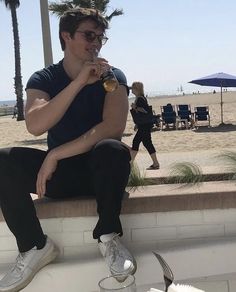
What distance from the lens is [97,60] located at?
2707mm

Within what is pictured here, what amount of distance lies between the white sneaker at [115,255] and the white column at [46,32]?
466 centimetres

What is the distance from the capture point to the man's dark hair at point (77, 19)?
2.82 metres

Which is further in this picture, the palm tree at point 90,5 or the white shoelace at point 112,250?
the palm tree at point 90,5

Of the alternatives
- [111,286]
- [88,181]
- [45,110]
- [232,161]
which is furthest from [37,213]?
[232,161]

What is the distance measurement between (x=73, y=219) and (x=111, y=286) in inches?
48.2

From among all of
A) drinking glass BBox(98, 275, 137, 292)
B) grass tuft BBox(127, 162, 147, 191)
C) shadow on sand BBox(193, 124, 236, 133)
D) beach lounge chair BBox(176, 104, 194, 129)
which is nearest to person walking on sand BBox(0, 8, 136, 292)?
grass tuft BBox(127, 162, 147, 191)

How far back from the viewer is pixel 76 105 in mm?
2900

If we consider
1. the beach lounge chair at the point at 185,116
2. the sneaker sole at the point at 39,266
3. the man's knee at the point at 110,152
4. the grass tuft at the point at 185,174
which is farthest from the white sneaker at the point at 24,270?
the beach lounge chair at the point at 185,116

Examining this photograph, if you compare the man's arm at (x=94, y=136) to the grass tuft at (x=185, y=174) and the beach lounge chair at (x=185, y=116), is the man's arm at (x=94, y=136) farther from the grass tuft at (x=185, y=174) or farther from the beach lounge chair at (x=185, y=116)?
the beach lounge chair at (x=185, y=116)

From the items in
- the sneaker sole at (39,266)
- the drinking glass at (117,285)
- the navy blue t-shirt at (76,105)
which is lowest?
the sneaker sole at (39,266)

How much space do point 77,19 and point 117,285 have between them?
1.70 meters

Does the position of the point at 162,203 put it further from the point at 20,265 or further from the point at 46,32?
the point at 46,32

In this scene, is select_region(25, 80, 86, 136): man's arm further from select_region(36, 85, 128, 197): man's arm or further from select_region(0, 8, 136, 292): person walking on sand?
select_region(36, 85, 128, 197): man's arm

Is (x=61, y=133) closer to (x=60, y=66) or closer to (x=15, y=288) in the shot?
(x=60, y=66)
